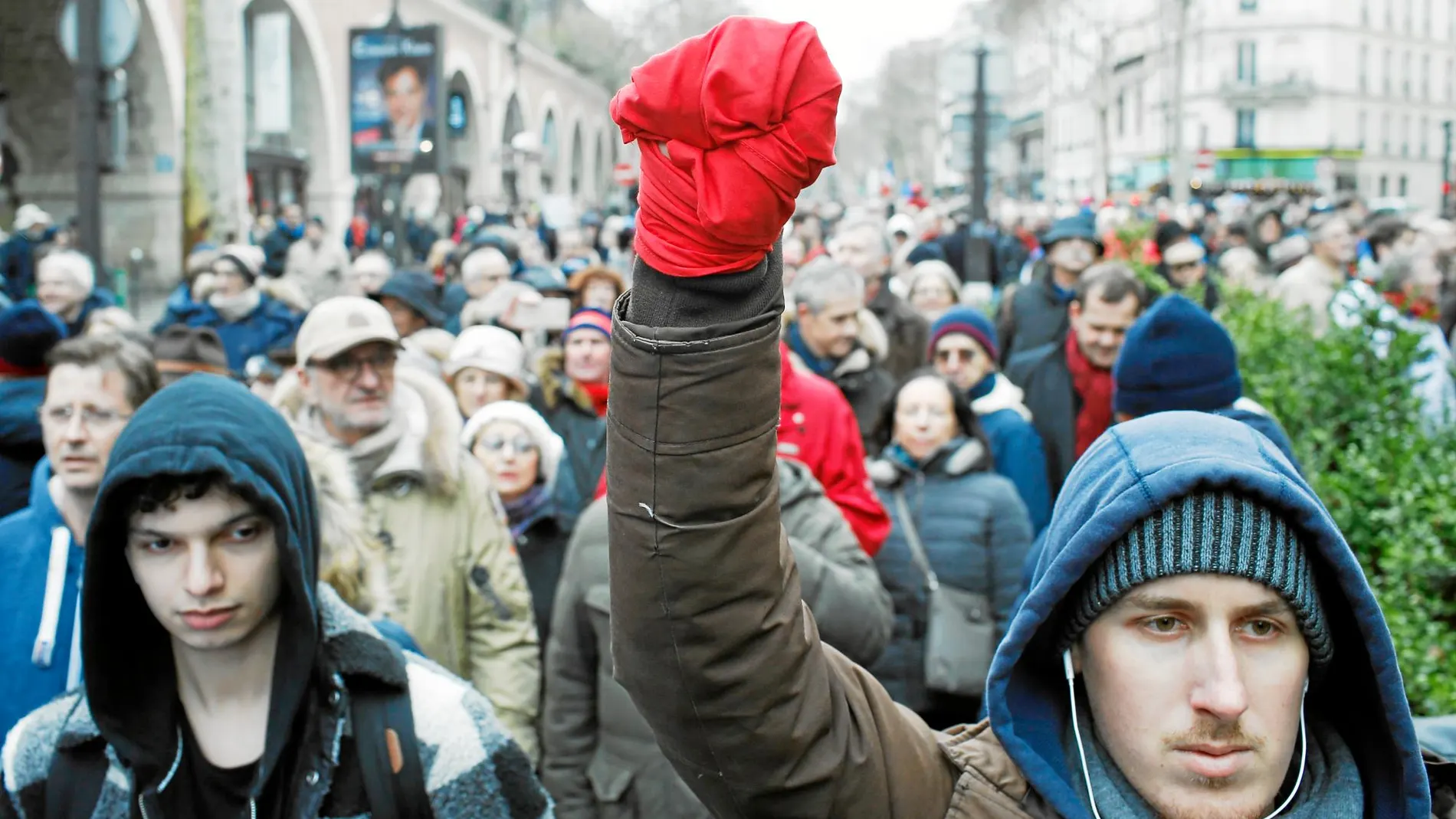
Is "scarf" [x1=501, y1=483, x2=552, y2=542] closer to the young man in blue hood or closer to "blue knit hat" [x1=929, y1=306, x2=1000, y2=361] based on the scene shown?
"blue knit hat" [x1=929, y1=306, x2=1000, y2=361]

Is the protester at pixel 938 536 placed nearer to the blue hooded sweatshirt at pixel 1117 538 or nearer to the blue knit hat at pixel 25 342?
the blue hooded sweatshirt at pixel 1117 538

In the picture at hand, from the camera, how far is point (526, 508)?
16.8 ft

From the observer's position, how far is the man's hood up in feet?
8.52

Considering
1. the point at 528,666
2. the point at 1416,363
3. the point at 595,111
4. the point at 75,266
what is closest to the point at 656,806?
the point at 528,666

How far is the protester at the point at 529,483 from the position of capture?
16.5 ft

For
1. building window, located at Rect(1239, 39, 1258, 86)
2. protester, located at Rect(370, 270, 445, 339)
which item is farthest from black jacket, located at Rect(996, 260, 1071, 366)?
building window, located at Rect(1239, 39, 1258, 86)

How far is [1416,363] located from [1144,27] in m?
68.2

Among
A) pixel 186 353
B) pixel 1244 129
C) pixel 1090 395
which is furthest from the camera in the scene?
pixel 1244 129

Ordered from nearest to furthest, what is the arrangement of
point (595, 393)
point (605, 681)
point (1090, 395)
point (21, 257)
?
point (605, 681), point (1090, 395), point (595, 393), point (21, 257)

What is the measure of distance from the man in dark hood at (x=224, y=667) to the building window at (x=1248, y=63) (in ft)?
233

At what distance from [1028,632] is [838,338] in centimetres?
430

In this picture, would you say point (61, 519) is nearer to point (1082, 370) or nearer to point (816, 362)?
point (816, 362)

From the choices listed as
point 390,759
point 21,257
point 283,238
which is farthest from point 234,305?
point 283,238

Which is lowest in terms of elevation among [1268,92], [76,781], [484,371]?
[76,781]
